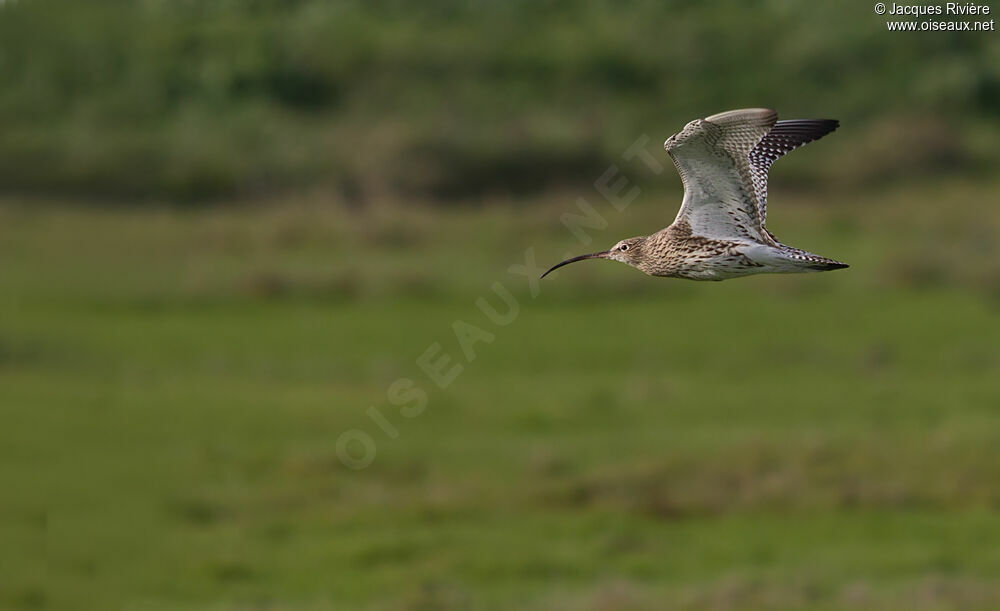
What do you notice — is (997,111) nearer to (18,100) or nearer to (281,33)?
(281,33)

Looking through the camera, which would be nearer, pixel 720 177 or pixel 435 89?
pixel 720 177

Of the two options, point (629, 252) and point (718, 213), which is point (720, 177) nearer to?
point (718, 213)

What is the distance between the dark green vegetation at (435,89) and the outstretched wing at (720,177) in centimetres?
5154

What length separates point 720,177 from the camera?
7910 mm

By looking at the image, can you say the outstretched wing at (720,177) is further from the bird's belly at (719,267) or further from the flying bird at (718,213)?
the bird's belly at (719,267)

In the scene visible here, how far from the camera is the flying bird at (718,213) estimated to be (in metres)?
7.48

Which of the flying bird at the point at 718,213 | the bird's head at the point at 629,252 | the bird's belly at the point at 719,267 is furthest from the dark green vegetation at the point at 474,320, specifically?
the bird's belly at the point at 719,267

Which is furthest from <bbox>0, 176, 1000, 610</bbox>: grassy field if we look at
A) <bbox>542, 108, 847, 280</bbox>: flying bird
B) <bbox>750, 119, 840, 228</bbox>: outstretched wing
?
<bbox>542, 108, 847, 280</bbox>: flying bird

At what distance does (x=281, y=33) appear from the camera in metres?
69.7

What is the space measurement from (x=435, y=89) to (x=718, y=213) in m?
64.6

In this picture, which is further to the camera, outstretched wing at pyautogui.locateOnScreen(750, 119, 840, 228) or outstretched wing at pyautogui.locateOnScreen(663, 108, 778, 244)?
outstretched wing at pyautogui.locateOnScreen(750, 119, 840, 228)

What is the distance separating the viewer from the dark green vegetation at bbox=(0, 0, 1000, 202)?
204 ft

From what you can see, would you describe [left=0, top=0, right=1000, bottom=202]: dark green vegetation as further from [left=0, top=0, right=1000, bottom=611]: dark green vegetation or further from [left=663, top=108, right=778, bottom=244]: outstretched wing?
[left=663, top=108, right=778, bottom=244]: outstretched wing

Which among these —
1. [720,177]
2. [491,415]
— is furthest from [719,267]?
[491,415]
